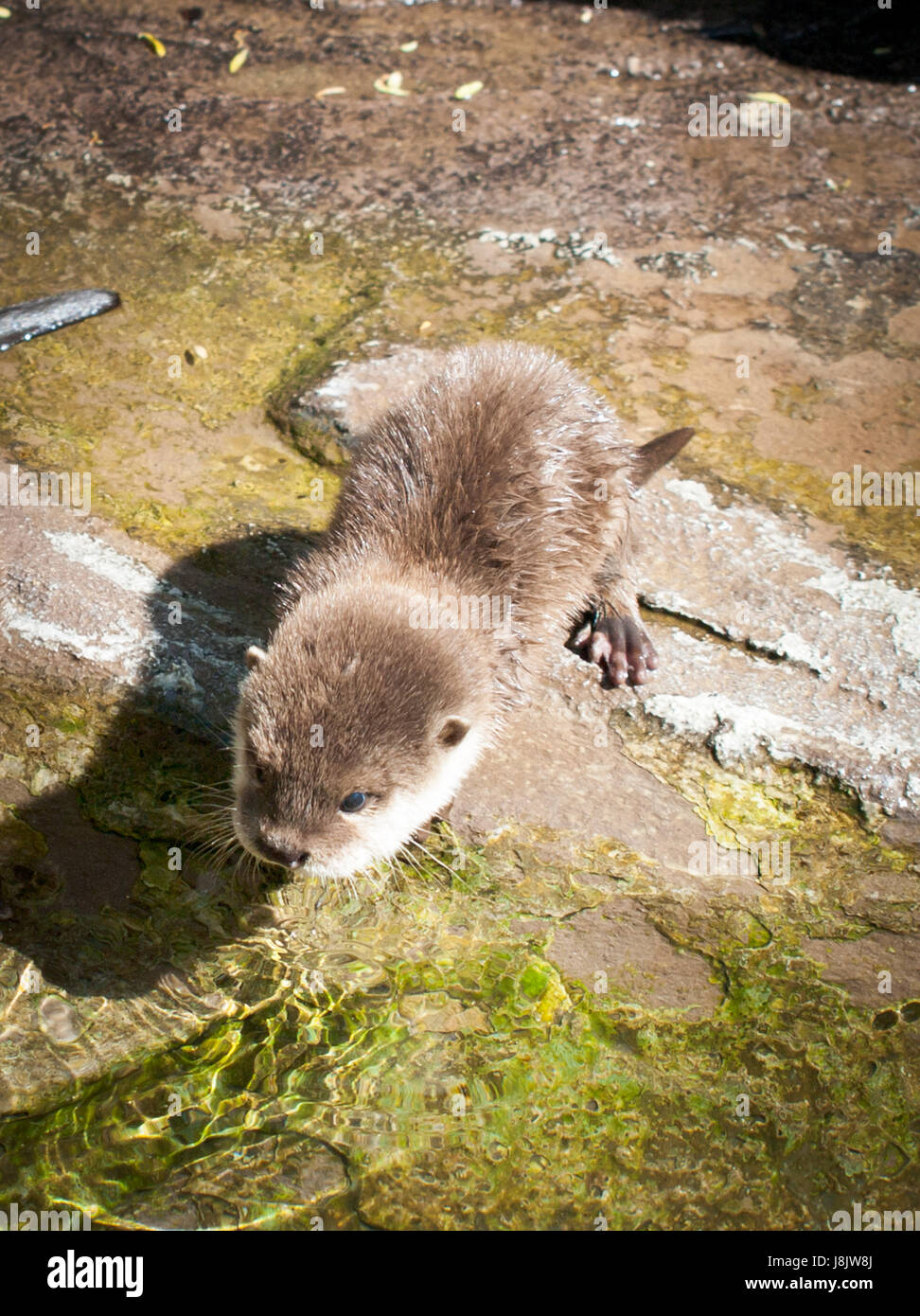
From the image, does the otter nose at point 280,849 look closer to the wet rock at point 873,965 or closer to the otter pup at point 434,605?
the otter pup at point 434,605

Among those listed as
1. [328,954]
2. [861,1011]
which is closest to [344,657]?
[328,954]

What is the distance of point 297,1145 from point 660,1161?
2.00ft

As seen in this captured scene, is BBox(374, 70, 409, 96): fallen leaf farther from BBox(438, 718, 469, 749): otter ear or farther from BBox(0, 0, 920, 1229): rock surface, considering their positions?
BBox(438, 718, 469, 749): otter ear

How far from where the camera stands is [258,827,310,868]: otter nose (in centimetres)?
211

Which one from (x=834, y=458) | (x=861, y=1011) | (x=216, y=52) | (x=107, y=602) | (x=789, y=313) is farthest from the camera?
(x=216, y=52)

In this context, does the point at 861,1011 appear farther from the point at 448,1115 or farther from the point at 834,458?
the point at 834,458

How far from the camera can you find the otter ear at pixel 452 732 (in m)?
2.25

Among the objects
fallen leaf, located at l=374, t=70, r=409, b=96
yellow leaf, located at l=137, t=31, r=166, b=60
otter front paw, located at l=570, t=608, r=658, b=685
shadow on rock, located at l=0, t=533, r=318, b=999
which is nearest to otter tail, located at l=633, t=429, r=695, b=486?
otter front paw, located at l=570, t=608, r=658, b=685

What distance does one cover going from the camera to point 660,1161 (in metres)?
2.06

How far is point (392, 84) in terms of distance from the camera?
4.73m

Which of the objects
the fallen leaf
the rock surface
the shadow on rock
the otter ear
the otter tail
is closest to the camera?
the rock surface

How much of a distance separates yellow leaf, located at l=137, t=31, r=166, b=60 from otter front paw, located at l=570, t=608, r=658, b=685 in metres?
3.25

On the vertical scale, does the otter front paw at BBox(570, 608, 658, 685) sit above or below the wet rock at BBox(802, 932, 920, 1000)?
above

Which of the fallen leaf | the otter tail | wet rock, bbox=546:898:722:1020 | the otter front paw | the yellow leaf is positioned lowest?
wet rock, bbox=546:898:722:1020
